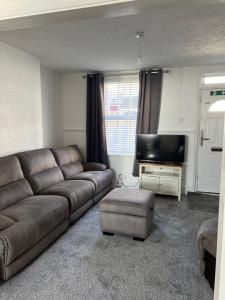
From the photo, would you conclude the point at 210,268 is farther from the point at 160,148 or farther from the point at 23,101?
the point at 23,101

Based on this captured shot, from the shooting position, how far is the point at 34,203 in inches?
106

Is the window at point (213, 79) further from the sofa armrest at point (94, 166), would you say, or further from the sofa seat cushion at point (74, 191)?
the sofa seat cushion at point (74, 191)

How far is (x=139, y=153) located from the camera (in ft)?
15.0

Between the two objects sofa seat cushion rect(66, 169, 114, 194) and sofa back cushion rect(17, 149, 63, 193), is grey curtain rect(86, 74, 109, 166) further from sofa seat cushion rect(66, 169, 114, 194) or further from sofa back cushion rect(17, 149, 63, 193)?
sofa back cushion rect(17, 149, 63, 193)

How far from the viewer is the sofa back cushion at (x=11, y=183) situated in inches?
106

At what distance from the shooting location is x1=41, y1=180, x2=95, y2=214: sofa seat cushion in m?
3.06

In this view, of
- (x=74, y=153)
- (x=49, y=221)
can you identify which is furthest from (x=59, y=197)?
(x=74, y=153)

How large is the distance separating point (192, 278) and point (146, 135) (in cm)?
279

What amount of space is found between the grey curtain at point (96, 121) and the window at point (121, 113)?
0.17 meters

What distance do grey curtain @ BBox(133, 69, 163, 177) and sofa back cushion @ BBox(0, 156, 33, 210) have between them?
247 cm

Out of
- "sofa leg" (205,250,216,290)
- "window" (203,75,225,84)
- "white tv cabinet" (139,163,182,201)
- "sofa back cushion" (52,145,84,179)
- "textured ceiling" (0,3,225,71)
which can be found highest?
"textured ceiling" (0,3,225,71)

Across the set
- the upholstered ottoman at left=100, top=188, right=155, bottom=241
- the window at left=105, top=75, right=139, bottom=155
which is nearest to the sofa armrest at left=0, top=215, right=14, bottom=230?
the upholstered ottoman at left=100, top=188, right=155, bottom=241

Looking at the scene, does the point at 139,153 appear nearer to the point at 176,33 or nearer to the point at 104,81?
the point at 104,81

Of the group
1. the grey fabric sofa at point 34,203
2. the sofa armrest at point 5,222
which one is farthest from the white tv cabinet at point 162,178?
the sofa armrest at point 5,222
